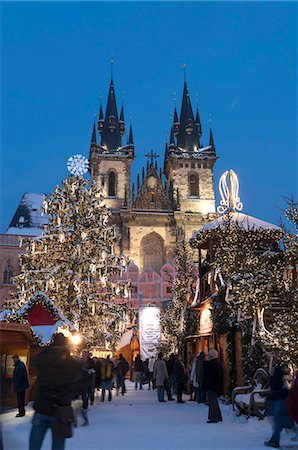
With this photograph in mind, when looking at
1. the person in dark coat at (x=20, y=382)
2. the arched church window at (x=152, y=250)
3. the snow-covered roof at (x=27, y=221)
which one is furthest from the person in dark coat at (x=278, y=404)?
the arched church window at (x=152, y=250)

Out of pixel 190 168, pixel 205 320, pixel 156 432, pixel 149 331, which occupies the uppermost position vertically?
pixel 190 168

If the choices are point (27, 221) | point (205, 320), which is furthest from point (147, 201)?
point (205, 320)

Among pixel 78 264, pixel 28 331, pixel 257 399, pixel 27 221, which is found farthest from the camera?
pixel 27 221

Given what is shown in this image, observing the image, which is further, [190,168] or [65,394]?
[190,168]

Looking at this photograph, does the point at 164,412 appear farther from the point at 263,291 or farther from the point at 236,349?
the point at 263,291

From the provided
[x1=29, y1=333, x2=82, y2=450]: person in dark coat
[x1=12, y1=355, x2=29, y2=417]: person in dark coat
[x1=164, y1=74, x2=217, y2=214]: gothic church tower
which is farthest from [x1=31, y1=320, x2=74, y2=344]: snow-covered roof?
[x1=164, y1=74, x2=217, y2=214]: gothic church tower

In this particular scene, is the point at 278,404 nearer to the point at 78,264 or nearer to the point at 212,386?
the point at 212,386

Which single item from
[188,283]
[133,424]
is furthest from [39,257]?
[133,424]

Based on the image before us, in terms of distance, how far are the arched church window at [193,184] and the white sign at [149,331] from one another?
31.6 metres

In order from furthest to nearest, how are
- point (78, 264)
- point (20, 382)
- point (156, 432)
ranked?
point (78, 264)
point (20, 382)
point (156, 432)

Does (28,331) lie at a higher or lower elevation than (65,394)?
higher

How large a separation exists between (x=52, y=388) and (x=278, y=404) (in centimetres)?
380

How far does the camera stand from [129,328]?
35.2 metres

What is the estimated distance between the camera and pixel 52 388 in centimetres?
482
